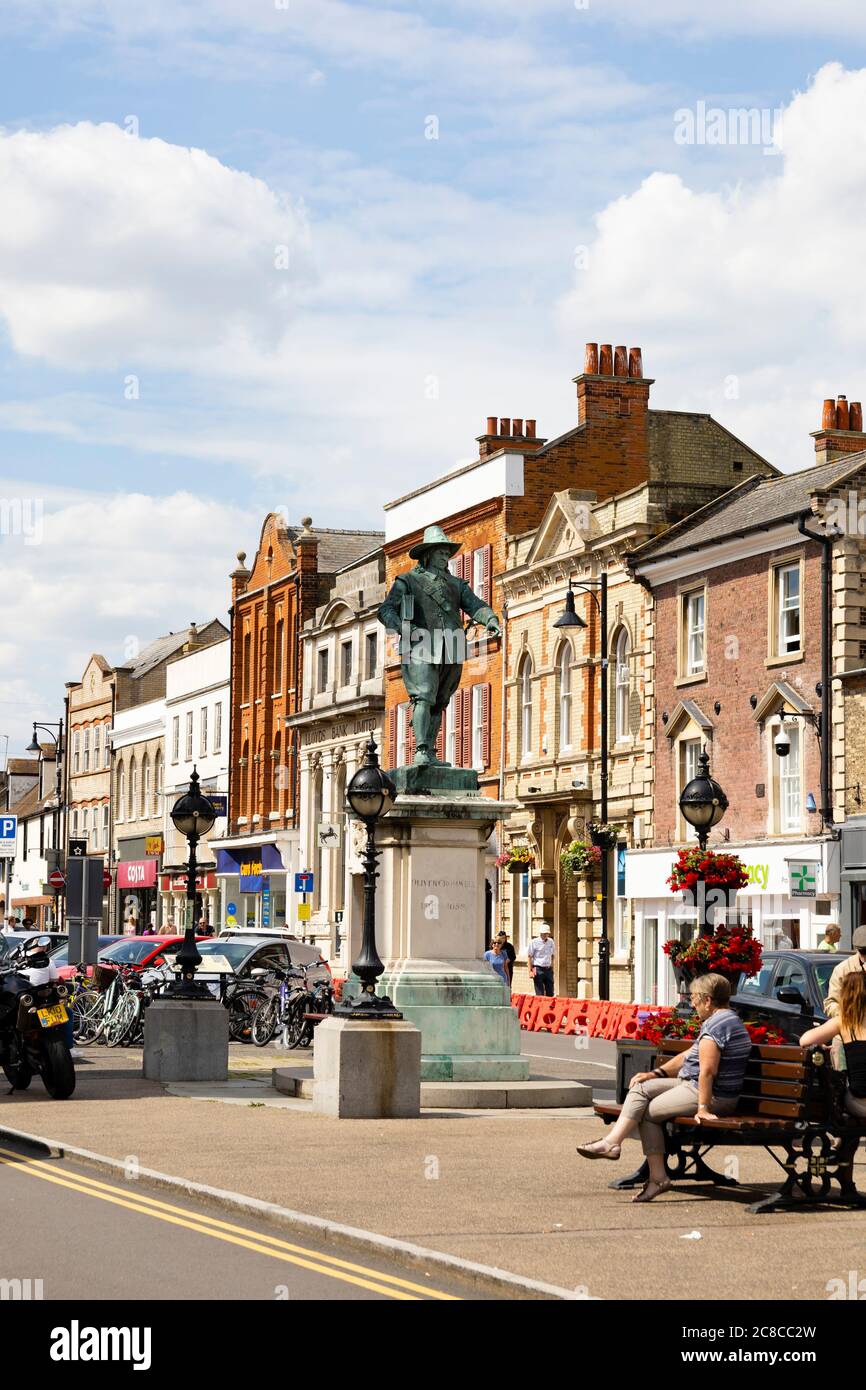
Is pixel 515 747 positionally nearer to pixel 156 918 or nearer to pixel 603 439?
pixel 603 439

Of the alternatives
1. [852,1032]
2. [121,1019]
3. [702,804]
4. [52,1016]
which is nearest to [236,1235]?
[852,1032]

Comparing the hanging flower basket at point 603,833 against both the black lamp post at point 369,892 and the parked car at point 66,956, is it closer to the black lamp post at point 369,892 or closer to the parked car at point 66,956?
the parked car at point 66,956

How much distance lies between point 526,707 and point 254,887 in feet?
72.3

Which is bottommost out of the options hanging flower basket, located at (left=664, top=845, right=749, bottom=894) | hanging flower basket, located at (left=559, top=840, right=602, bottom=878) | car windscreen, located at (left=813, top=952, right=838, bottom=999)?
car windscreen, located at (left=813, top=952, right=838, bottom=999)

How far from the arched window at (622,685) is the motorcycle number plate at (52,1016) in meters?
27.1

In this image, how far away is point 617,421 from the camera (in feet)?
176

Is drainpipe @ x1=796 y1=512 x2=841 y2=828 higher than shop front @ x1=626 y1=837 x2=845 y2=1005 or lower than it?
higher

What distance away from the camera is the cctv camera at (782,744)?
3812cm

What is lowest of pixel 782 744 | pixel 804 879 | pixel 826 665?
pixel 804 879

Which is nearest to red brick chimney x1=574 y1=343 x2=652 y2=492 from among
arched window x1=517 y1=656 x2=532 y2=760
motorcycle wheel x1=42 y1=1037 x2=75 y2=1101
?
arched window x1=517 y1=656 x2=532 y2=760

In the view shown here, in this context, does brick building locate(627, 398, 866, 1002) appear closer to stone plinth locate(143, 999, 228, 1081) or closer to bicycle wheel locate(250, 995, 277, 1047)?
bicycle wheel locate(250, 995, 277, 1047)

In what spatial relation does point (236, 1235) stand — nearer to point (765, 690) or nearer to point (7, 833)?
point (765, 690)

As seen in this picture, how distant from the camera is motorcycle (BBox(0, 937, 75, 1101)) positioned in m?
19.8
